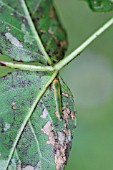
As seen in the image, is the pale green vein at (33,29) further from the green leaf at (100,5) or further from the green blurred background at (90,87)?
the green blurred background at (90,87)

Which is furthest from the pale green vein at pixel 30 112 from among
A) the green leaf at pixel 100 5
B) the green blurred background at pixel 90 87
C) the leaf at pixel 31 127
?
the green blurred background at pixel 90 87

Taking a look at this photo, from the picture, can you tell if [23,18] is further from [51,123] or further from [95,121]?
[95,121]

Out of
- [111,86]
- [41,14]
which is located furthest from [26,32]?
[111,86]

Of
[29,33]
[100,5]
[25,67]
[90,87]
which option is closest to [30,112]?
[25,67]

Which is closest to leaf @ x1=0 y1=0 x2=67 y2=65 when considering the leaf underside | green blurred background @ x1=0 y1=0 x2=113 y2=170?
the leaf underside

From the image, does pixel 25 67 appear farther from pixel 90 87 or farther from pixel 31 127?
pixel 90 87

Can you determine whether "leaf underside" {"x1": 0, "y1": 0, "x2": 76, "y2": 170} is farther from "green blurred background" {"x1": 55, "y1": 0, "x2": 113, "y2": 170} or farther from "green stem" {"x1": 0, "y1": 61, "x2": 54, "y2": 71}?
"green blurred background" {"x1": 55, "y1": 0, "x2": 113, "y2": 170}

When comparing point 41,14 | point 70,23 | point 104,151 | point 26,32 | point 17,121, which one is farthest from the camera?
point 70,23
